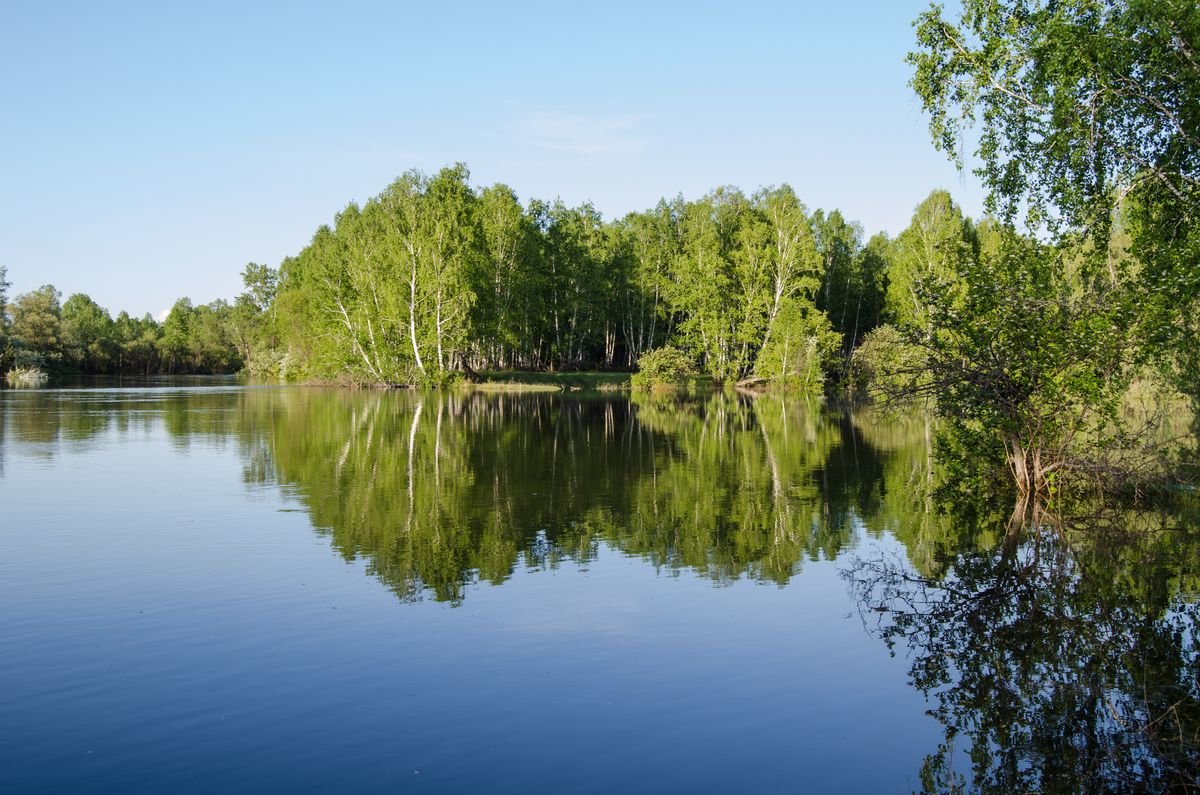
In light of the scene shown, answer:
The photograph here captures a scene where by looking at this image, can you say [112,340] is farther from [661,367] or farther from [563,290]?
[661,367]

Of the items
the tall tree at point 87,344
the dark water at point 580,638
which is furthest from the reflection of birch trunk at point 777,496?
the tall tree at point 87,344

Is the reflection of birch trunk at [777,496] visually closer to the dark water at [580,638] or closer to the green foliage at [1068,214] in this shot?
the dark water at [580,638]

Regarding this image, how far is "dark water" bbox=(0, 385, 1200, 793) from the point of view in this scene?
28.3 feet

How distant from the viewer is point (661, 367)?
81125mm

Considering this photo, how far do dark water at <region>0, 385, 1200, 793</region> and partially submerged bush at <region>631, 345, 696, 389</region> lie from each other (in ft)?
178

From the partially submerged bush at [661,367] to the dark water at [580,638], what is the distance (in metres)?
54.3

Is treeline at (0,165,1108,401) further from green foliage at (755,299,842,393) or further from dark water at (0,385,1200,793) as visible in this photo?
dark water at (0,385,1200,793)

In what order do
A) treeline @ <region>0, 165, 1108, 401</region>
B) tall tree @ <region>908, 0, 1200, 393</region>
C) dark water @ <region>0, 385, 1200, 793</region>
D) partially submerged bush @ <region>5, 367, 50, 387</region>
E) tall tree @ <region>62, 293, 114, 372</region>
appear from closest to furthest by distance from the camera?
1. dark water @ <region>0, 385, 1200, 793</region>
2. tall tree @ <region>908, 0, 1200, 393</region>
3. treeline @ <region>0, 165, 1108, 401</region>
4. partially submerged bush @ <region>5, 367, 50, 387</region>
5. tall tree @ <region>62, 293, 114, 372</region>

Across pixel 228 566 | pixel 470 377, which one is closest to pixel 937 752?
pixel 228 566

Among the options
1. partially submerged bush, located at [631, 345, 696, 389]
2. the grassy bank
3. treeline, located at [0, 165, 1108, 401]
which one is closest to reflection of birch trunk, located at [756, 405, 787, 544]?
treeline, located at [0, 165, 1108, 401]

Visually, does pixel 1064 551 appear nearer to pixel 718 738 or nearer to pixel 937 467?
pixel 718 738

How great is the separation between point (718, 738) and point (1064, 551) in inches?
423

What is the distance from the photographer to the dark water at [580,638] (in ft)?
28.3

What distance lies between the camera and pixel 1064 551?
17000 millimetres
